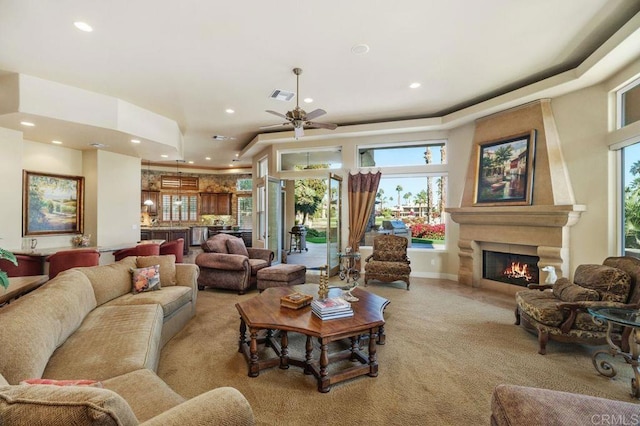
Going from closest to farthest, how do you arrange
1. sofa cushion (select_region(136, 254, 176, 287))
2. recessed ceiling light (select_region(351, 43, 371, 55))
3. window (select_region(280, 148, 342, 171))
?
recessed ceiling light (select_region(351, 43, 371, 55)), sofa cushion (select_region(136, 254, 176, 287)), window (select_region(280, 148, 342, 171))

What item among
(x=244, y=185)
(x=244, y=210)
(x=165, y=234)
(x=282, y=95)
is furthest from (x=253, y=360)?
(x=244, y=185)

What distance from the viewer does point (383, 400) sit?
2.23 metres

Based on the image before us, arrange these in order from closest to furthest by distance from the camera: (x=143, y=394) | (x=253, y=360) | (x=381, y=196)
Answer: (x=143, y=394) → (x=253, y=360) → (x=381, y=196)

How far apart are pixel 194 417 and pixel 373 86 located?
4.69m

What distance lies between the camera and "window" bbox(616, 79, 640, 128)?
12.0 ft

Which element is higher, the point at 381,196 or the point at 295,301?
the point at 381,196

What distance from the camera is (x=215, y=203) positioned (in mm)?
12133

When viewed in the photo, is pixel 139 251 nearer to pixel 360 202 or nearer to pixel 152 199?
Result: pixel 360 202

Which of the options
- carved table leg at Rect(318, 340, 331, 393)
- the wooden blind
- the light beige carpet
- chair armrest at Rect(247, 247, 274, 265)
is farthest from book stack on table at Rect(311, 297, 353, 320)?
the wooden blind

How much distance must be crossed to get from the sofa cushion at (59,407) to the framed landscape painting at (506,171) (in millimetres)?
5630

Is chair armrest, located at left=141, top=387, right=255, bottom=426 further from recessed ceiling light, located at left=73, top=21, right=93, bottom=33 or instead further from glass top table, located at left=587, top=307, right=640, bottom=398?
A: recessed ceiling light, located at left=73, top=21, right=93, bottom=33

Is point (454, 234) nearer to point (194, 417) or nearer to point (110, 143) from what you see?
point (194, 417)

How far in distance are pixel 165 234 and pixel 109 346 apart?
358 inches

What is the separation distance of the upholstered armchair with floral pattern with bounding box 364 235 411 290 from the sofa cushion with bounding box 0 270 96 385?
14.4ft
